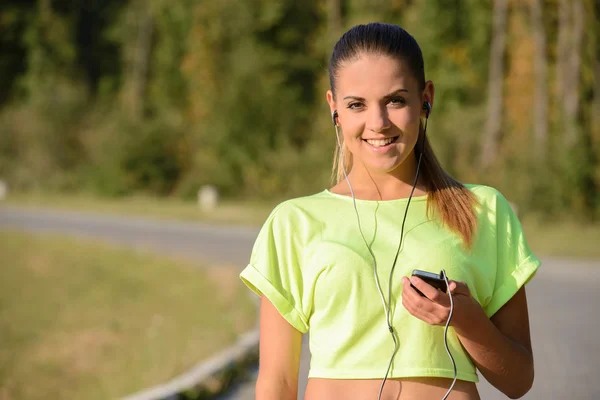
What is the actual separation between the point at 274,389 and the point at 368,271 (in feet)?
1.17

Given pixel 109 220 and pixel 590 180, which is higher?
pixel 590 180

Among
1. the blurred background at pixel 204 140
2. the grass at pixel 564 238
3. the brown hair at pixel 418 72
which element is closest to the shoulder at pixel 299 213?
the brown hair at pixel 418 72

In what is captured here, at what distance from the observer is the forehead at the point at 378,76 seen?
2246mm

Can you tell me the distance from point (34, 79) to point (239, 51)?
19.4 m

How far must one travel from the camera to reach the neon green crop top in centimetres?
217

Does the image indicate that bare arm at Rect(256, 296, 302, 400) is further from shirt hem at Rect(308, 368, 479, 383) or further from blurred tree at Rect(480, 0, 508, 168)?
blurred tree at Rect(480, 0, 508, 168)

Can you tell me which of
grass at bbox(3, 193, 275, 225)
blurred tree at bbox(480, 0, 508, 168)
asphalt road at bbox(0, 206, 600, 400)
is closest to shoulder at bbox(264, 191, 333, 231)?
asphalt road at bbox(0, 206, 600, 400)

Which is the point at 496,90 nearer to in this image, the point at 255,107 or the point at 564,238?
the point at 255,107

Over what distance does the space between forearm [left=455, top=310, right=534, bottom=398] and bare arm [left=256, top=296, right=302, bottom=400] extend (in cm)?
39

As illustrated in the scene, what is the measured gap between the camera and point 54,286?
691 inches


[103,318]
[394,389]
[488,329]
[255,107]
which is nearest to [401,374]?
[394,389]

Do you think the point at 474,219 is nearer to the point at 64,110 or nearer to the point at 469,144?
the point at 469,144

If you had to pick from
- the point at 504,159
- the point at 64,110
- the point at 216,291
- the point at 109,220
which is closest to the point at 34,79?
the point at 64,110

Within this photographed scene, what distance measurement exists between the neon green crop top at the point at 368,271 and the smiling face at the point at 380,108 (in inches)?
4.9
